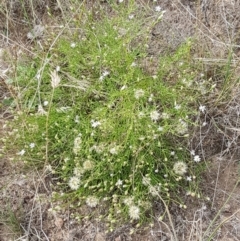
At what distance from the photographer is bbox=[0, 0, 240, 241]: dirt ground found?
8.54ft

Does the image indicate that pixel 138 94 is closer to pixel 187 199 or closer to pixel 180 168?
pixel 180 168

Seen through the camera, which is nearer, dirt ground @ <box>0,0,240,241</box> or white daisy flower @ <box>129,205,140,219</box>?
white daisy flower @ <box>129,205,140,219</box>

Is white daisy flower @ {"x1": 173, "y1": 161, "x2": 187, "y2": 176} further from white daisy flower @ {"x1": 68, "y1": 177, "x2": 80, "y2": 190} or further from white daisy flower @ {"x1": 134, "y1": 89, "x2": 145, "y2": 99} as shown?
white daisy flower @ {"x1": 68, "y1": 177, "x2": 80, "y2": 190}

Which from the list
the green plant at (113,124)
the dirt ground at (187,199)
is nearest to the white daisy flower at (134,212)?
the green plant at (113,124)

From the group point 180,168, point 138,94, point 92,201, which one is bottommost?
point 92,201

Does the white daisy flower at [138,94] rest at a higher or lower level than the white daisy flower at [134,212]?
Answer: higher

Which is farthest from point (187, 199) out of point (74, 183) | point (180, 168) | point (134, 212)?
point (74, 183)

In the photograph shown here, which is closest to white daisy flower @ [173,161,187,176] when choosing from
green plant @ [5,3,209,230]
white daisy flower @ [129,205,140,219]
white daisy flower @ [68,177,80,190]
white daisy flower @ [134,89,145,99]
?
green plant @ [5,3,209,230]

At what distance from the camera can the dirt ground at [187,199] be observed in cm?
260

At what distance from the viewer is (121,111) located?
8.43ft

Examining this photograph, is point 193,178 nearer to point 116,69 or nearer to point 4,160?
point 116,69

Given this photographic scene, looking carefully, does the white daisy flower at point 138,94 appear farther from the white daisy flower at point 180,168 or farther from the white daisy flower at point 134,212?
the white daisy flower at point 134,212

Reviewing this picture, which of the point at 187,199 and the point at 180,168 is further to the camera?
the point at 187,199

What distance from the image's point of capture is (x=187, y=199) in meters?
2.65
